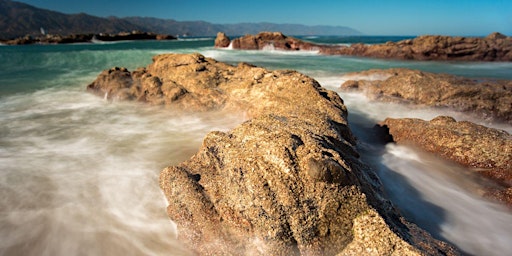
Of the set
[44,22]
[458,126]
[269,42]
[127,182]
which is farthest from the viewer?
[44,22]

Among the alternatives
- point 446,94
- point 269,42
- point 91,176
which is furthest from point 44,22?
point 446,94

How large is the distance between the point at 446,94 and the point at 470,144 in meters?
3.51

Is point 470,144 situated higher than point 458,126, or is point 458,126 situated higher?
point 458,126

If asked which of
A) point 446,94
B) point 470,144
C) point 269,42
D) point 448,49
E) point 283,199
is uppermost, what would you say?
point 269,42

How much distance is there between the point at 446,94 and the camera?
7.60 m

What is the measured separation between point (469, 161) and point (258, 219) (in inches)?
153

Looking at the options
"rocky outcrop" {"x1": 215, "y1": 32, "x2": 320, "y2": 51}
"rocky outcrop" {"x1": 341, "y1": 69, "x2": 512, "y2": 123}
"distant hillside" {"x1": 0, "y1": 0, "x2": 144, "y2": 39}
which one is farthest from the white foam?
"distant hillside" {"x1": 0, "y1": 0, "x2": 144, "y2": 39}

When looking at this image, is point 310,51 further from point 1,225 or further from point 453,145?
point 1,225

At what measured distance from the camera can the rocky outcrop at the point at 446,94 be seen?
278 inches

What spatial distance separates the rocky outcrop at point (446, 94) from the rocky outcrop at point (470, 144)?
2.67 m

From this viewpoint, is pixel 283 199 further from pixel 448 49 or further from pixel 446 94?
pixel 448 49

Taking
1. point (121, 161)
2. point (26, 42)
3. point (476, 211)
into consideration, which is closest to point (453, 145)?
point (476, 211)

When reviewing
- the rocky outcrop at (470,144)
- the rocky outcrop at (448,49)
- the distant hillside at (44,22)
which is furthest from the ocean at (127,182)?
the distant hillside at (44,22)

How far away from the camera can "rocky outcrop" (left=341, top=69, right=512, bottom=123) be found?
23.2ft
